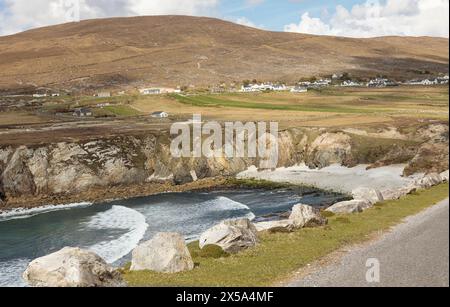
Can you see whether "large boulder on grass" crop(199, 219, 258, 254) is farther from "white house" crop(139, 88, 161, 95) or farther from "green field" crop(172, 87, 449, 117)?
"white house" crop(139, 88, 161, 95)

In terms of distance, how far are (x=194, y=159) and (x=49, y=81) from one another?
13233cm

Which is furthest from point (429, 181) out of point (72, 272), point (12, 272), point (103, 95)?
point (103, 95)

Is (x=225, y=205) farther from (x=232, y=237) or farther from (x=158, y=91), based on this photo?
(x=158, y=91)

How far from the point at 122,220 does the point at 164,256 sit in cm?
3240

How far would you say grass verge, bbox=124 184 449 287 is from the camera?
78.0 ft

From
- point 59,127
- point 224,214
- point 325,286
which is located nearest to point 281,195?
point 224,214

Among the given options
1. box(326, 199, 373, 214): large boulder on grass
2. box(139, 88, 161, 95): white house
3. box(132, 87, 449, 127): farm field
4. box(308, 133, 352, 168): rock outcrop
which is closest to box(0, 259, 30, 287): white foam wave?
box(326, 199, 373, 214): large boulder on grass

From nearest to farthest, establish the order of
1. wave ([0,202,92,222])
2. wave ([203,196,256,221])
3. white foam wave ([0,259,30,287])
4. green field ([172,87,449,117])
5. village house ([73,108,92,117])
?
white foam wave ([0,259,30,287]), wave ([203,196,256,221]), wave ([0,202,92,222]), green field ([172,87,449,117]), village house ([73,108,92,117])

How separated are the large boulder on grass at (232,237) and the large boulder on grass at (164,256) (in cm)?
370

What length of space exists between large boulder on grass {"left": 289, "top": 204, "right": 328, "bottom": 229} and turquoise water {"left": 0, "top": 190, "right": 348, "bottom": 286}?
1339 cm

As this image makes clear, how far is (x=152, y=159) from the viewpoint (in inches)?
3492

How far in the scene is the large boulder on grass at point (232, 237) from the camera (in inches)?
1190

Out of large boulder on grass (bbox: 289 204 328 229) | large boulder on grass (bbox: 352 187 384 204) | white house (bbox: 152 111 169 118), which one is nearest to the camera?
large boulder on grass (bbox: 289 204 328 229)
